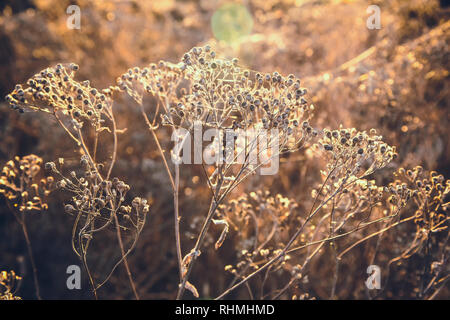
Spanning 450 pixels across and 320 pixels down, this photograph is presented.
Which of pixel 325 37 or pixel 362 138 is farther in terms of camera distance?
pixel 325 37

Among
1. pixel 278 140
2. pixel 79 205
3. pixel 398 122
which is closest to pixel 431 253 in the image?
pixel 398 122

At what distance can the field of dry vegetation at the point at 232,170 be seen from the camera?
2.41 m

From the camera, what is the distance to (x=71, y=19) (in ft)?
25.0

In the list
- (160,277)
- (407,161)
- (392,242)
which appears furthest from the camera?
(160,277)

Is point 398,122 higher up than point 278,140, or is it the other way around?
point 398,122

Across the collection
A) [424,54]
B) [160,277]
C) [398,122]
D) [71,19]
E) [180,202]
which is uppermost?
[71,19]

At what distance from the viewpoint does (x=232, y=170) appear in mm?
3232

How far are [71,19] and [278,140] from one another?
22.2 feet

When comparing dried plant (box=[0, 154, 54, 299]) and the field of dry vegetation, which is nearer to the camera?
the field of dry vegetation

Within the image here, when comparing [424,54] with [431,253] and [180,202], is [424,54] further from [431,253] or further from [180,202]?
[180,202]

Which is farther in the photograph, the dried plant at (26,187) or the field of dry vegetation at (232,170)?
the dried plant at (26,187)

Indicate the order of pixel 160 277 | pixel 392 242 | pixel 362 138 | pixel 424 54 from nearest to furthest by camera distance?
pixel 362 138
pixel 392 242
pixel 160 277
pixel 424 54

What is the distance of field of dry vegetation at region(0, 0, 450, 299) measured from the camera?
2412 mm

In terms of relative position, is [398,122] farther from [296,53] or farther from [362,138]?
[296,53]
